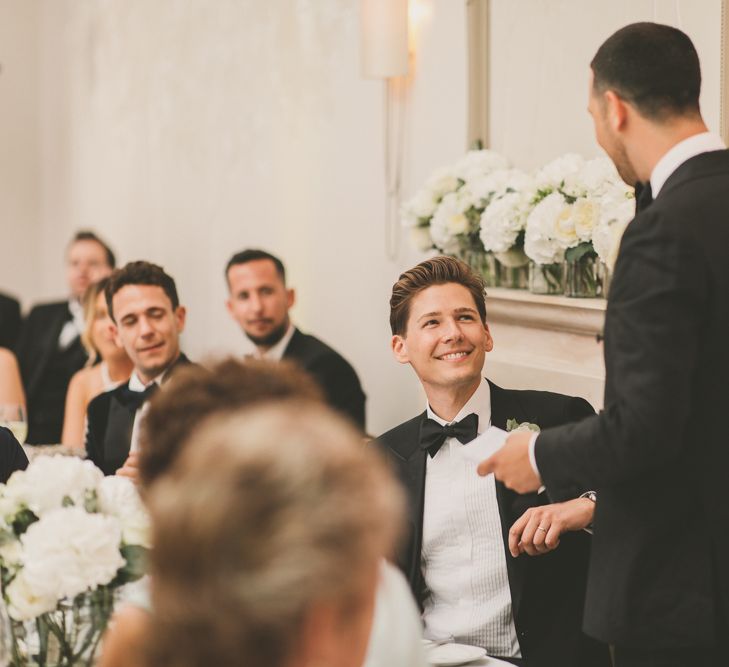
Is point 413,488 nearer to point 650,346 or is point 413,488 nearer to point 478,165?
point 650,346

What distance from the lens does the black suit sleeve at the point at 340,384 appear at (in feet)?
13.9

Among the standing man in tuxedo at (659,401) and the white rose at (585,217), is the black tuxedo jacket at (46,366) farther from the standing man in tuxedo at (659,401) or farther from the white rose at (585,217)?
the standing man in tuxedo at (659,401)

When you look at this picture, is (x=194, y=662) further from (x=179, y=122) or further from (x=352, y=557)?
(x=179, y=122)

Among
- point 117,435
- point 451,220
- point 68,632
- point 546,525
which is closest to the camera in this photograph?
point 68,632

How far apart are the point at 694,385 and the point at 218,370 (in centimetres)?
73

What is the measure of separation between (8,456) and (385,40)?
2.37m

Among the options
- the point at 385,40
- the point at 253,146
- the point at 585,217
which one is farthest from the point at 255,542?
the point at 253,146

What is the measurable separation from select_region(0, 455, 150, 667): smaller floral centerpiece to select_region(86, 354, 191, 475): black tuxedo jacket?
1.98 meters

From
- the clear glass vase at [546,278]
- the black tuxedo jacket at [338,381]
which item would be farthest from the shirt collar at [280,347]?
the clear glass vase at [546,278]

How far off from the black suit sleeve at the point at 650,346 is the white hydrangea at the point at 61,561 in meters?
0.74

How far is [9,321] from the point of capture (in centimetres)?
668

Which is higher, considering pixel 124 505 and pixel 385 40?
pixel 385 40

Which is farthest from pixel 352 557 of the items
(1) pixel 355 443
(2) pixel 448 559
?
(2) pixel 448 559

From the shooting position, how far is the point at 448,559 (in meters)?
2.45
